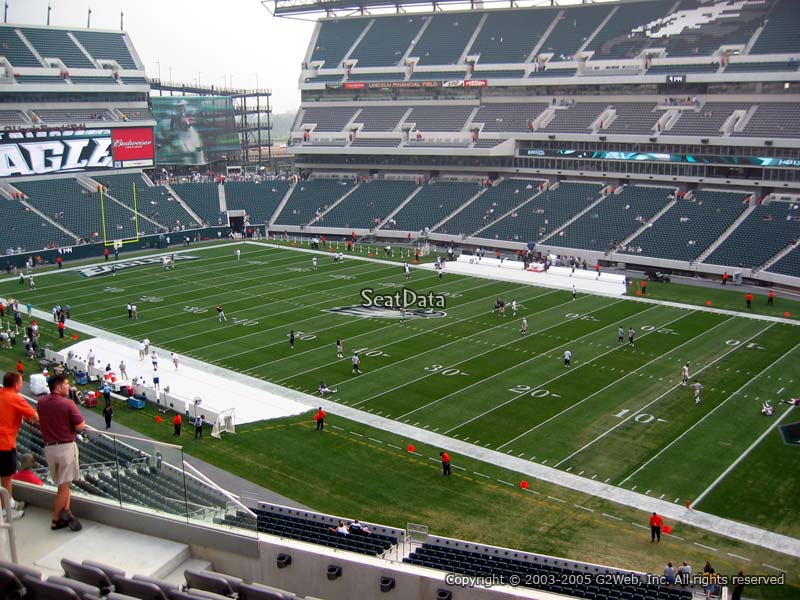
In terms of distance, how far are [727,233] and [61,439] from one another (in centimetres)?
4623

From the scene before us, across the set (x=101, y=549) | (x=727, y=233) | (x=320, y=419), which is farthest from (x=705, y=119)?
(x=101, y=549)

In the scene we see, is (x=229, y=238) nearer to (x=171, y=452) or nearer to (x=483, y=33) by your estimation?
(x=483, y=33)

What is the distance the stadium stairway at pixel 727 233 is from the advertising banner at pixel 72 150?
146 feet

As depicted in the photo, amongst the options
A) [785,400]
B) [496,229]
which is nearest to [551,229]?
[496,229]

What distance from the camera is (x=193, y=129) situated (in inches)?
2832

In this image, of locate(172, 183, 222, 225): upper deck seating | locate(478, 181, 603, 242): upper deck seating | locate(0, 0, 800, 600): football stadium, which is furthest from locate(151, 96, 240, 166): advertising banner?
locate(478, 181, 603, 242): upper deck seating

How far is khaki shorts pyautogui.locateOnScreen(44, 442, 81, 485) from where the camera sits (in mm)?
7973

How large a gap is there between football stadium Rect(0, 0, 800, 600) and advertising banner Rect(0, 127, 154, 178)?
0.22m

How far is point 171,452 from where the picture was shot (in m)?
9.55

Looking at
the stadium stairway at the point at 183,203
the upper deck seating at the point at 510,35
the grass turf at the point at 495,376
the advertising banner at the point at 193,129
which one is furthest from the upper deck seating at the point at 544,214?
the advertising banner at the point at 193,129

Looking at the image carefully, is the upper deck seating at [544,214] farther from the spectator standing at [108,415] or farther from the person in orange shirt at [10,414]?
the person in orange shirt at [10,414]

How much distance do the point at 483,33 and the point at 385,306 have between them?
38300 millimetres

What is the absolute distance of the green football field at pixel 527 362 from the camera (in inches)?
875

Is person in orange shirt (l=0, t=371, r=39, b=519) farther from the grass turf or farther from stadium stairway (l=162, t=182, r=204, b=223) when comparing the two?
stadium stairway (l=162, t=182, r=204, b=223)
